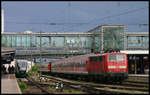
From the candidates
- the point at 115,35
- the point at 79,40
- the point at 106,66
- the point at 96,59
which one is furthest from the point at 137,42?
the point at 106,66

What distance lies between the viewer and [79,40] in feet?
253

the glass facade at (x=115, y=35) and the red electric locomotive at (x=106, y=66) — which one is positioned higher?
the glass facade at (x=115, y=35)

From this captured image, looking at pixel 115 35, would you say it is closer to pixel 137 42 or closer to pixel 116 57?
pixel 137 42

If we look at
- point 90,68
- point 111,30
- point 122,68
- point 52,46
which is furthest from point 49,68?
point 122,68

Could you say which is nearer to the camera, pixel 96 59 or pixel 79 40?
pixel 96 59

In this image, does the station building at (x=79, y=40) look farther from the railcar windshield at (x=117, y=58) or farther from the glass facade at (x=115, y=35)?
the railcar windshield at (x=117, y=58)

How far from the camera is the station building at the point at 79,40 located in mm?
74062

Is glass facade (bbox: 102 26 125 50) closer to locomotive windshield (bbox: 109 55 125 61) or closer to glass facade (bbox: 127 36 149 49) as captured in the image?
glass facade (bbox: 127 36 149 49)

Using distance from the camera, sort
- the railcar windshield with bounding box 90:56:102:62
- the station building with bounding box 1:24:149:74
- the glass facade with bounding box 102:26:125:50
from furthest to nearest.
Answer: the station building with bounding box 1:24:149:74, the glass facade with bounding box 102:26:125:50, the railcar windshield with bounding box 90:56:102:62

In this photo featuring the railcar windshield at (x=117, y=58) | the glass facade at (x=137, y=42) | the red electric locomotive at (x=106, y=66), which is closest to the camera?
the red electric locomotive at (x=106, y=66)

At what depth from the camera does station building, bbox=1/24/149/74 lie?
7406 cm

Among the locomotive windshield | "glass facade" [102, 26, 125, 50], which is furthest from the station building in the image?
the locomotive windshield

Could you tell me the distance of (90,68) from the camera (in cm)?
3130

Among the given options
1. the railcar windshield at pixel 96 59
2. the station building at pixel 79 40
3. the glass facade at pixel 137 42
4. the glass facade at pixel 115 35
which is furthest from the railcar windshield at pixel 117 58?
the glass facade at pixel 137 42
